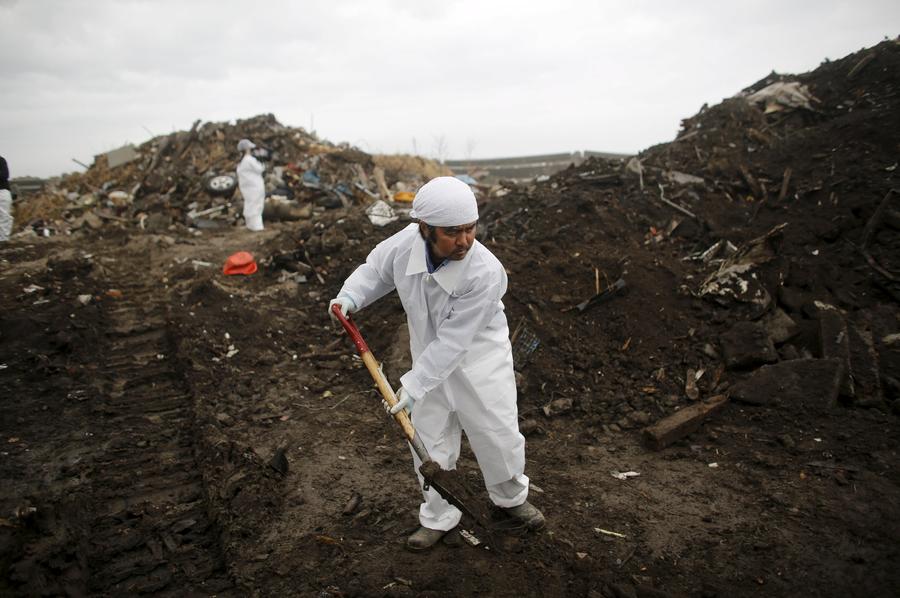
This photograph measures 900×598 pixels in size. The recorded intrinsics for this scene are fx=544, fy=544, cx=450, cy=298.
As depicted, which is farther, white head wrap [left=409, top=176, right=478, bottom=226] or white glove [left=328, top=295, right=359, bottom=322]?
white glove [left=328, top=295, right=359, bottom=322]

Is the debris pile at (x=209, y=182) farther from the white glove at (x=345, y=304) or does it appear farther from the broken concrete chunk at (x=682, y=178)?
the white glove at (x=345, y=304)

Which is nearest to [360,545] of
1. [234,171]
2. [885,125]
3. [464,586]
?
[464,586]

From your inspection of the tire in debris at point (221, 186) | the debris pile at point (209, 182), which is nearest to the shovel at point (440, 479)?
the debris pile at point (209, 182)

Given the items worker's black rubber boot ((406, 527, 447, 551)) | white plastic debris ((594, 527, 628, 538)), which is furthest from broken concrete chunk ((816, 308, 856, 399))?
worker's black rubber boot ((406, 527, 447, 551))

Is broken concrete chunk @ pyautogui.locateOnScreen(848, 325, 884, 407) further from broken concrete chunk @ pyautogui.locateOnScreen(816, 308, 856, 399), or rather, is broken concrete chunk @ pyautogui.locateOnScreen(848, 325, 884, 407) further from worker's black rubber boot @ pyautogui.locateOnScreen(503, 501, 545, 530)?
worker's black rubber boot @ pyautogui.locateOnScreen(503, 501, 545, 530)

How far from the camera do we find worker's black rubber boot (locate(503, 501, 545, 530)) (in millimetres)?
3066

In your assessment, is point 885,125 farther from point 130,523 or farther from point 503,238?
point 130,523

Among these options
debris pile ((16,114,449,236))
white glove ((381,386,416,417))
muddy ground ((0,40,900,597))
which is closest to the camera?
white glove ((381,386,416,417))

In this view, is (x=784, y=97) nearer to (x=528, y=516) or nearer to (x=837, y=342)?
(x=837, y=342)

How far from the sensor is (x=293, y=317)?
6699mm

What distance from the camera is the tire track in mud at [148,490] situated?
2.89 m

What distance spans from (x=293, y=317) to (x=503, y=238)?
2815 millimetres

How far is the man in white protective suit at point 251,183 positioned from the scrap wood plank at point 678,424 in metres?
9.38

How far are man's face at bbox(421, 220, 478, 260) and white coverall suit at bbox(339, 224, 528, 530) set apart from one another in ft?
0.23
